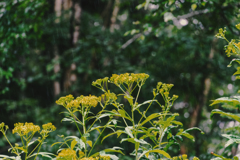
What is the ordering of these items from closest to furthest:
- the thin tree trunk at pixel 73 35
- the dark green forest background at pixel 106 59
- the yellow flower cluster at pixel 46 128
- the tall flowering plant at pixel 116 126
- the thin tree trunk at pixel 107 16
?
the tall flowering plant at pixel 116 126
the yellow flower cluster at pixel 46 128
the dark green forest background at pixel 106 59
the thin tree trunk at pixel 73 35
the thin tree trunk at pixel 107 16

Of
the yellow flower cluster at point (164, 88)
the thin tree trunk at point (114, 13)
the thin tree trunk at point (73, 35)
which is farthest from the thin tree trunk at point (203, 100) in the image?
the yellow flower cluster at point (164, 88)

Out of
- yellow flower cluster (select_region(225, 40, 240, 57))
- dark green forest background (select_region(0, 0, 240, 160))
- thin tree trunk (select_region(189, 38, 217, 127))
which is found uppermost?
yellow flower cluster (select_region(225, 40, 240, 57))

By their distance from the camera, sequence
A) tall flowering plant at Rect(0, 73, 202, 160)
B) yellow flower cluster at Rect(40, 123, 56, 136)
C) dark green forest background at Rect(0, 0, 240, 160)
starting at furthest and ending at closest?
dark green forest background at Rect(0, 0, 240, 160), yellow flower cluster at Rect(40, 123, 56, 136), tall flowering plant at Rect(0, 73, 202, 160)

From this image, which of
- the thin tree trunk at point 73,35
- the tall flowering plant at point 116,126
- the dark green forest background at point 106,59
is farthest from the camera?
the thin tree trunk at point 73,35

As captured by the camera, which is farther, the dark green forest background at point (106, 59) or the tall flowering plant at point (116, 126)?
the dark green forest background at point (106, 59)

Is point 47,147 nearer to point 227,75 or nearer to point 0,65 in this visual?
point 0,65

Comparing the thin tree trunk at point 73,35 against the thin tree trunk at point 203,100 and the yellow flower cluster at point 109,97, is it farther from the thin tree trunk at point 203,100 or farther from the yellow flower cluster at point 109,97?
the yellow flower cluster at point 109,97

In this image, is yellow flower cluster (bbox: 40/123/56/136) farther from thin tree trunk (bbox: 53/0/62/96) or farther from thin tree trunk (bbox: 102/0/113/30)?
thin tree trunk (bbox: 102/0/113/30)

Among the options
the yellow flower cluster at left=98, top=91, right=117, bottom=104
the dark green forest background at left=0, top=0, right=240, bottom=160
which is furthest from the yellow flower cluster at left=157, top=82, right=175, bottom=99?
the dark green forest background at left=0, top=0, right=240, bottom=160

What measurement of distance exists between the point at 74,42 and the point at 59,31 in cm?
68

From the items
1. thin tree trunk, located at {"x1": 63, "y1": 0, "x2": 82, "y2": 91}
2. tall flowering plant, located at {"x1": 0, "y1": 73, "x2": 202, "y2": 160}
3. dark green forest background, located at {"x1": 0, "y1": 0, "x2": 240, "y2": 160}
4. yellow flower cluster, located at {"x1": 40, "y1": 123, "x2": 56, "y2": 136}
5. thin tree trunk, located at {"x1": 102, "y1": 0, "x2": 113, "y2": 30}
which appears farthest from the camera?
thin tree trunk, located at {"x1": 102, "y1": 0, "x2": 113, "y2": 30}

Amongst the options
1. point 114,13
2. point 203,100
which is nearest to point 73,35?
point 114,13

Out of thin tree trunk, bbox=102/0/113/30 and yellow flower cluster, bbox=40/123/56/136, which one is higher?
thin tree trunk, bbox=102/0/113/30

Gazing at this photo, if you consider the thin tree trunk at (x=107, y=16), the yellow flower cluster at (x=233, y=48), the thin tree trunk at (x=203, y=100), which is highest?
the thin tree trunk at (x=107, y=16)
